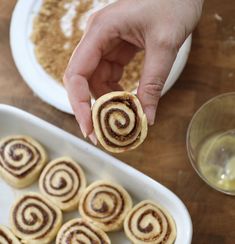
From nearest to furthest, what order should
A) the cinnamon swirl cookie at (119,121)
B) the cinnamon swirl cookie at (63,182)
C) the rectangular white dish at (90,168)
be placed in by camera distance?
the cinnamon swirl cookie at (119,121)
the rectangular white dish at (90,168)
the cinnamon swirl cookie at (63,182)

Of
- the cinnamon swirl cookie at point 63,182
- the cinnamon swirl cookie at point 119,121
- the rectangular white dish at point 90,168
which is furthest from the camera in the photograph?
the cinnamon swirl cookie at point 63,182

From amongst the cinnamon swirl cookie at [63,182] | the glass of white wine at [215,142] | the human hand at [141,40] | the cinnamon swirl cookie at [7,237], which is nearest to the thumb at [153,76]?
the human hand at [141,40]

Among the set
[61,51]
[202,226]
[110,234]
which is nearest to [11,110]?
[61,51]

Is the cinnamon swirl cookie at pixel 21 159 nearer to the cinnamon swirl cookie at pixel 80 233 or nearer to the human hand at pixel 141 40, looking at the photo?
the cinnamon swirl cookie at pixel 80 233

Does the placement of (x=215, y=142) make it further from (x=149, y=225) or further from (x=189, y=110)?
(x=149, y=225)

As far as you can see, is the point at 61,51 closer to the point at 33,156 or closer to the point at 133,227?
the point at 33,156

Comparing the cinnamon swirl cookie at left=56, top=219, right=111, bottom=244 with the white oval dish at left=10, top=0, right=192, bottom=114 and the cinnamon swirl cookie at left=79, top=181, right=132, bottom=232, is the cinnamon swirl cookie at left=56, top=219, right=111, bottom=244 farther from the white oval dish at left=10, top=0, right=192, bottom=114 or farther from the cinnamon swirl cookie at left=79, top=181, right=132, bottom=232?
the white oval dish at left=10, top=0, right=192, bottom=114

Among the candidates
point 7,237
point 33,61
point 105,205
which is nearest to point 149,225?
point 105,205
